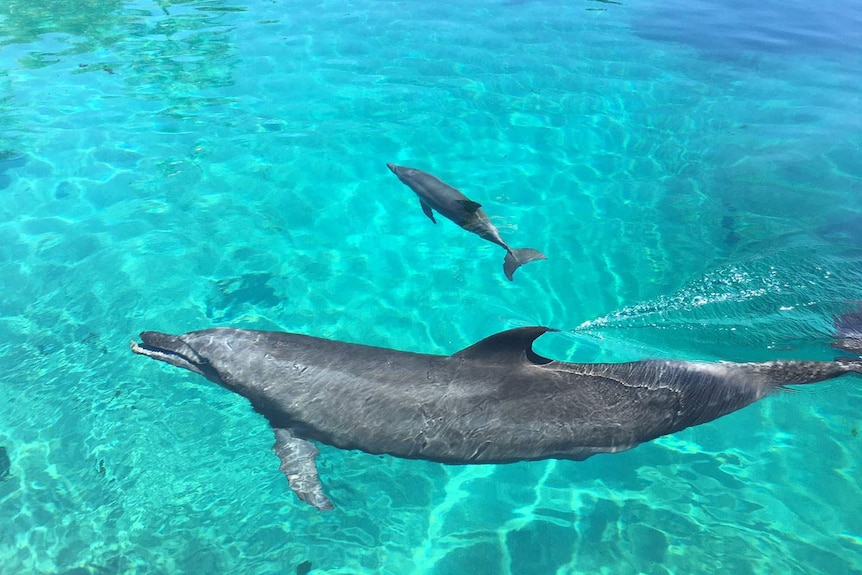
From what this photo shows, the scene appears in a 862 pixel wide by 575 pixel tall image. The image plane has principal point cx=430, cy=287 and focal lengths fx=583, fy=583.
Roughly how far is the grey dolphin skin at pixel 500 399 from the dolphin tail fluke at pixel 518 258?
8.20 feet

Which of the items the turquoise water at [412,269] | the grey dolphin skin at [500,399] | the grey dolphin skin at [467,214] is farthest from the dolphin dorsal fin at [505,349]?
the grey dolphin skin at [467,214]

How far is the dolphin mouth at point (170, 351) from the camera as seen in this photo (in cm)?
665

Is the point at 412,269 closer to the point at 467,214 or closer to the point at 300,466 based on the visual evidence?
the point at 467,214

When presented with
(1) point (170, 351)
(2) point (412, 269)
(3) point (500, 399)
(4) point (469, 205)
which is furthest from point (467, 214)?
(1) point (170, 351)

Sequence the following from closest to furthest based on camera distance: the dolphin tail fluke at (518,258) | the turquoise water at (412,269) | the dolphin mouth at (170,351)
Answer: the turquoise water at (412,269) → the dolphin mouth at (170,351) → the dolphin tail fluke at (518,258)

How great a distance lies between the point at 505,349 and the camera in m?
5.48

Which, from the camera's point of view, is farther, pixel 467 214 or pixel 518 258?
pixel 518 258

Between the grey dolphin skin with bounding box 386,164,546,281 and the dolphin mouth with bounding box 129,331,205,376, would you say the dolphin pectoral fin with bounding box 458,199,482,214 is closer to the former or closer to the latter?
the grey dolphin skin with bounding box 386,164,546,281

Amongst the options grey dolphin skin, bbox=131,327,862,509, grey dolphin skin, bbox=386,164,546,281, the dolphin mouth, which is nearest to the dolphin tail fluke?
grey dolphin skin, bbox=386,164,546,281

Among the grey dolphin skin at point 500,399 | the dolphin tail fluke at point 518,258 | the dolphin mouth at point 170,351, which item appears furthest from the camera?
the dolphin tail fluke at point 518,258

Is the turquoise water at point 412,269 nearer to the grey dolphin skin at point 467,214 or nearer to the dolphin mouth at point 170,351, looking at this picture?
the dolphin mouth at point 170,351

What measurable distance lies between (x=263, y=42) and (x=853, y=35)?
2020 cm

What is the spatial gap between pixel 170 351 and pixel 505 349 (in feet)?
12.9

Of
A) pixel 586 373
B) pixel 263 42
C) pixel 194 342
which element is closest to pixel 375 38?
pixel 263 42
